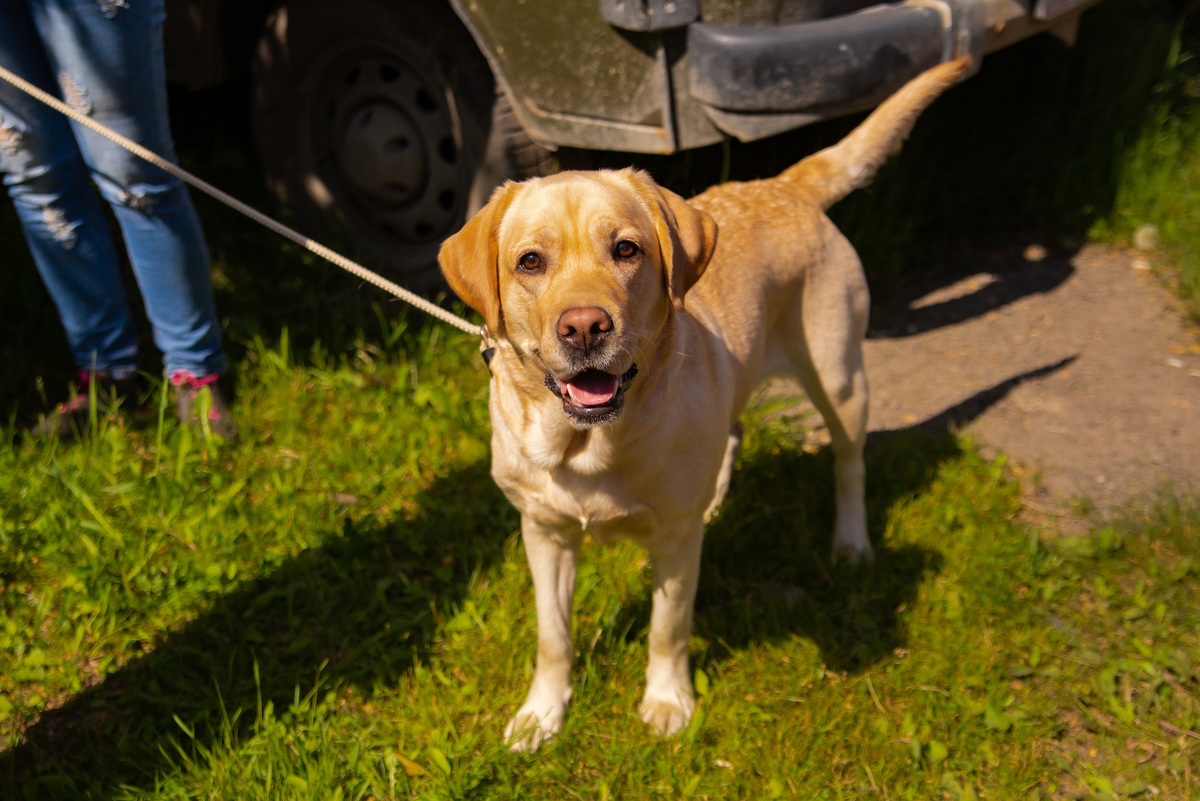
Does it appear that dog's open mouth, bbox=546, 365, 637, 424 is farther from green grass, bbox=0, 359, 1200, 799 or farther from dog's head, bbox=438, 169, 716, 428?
green grass, bbox=0, 359, 1200, 799

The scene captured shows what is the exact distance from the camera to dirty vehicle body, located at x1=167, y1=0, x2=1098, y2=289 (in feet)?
10.1

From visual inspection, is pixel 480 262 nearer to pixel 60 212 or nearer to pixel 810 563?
pixel 810 563

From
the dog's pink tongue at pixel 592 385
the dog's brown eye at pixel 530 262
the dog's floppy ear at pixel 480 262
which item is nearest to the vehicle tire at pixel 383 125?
the dog's floppy ear at pixel 480 262

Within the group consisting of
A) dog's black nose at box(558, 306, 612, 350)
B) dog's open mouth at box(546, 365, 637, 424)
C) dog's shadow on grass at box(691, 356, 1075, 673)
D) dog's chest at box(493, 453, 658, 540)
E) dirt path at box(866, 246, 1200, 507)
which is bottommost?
dirt path at box(866, 246, 1200, 507)

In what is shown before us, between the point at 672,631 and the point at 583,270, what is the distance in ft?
3.47

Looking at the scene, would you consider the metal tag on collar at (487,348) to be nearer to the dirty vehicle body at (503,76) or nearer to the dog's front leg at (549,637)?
the dog's front leg at (549,637)

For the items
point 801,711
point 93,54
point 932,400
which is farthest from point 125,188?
point 932,400

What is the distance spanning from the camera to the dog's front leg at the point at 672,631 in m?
2.40

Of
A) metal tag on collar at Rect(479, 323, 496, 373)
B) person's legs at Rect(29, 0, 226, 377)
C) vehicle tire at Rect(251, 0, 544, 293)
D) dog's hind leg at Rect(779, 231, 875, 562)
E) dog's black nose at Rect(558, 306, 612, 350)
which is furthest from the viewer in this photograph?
vehicle tire at Rect(251, 0, 544, 293)

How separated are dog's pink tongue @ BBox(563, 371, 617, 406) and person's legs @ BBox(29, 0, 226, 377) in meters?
1.87

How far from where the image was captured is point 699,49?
3029mm

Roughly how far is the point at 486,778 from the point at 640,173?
1.57 meters

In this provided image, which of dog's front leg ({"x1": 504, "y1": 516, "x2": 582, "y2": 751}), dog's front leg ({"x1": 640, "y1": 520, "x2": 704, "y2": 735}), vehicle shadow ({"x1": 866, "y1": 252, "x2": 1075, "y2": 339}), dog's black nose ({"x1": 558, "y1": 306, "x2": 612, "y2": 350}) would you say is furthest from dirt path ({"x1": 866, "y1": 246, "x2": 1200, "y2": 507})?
dog's black nose ({"x1": 558, "y1": 306, "x2": 612, "y2": 350})

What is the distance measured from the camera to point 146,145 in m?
3.02
